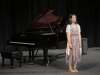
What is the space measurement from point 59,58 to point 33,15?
2814 millimetres

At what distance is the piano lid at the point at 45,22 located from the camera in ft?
19.4

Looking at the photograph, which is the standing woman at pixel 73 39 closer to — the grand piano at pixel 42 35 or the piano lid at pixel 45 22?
the grand piano at pixel 42 35

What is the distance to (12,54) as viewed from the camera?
546 centimetres

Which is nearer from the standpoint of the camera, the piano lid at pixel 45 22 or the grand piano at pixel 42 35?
the grand piano at pixel 42 35

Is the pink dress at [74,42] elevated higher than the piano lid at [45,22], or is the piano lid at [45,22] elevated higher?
the piano lid at [45,22]

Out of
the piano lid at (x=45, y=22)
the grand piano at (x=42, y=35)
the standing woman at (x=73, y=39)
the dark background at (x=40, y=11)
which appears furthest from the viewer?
the dark background at (x=40, y=11)

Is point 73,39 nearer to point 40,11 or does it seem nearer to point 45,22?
point 45,22

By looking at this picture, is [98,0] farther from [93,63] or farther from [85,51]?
[93,63]

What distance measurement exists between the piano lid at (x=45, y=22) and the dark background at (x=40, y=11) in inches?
98.3

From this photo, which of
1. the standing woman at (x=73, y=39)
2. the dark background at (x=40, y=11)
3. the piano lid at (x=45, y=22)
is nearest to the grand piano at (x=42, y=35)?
the piano lid at (x=45, y=22)

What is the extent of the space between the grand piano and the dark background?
244 centimetres

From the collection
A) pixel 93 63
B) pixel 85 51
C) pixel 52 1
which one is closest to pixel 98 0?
pixel 52 1

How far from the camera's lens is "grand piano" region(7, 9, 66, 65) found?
5520 millimetres

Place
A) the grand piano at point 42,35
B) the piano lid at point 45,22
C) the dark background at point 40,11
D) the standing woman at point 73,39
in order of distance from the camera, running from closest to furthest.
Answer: the standing woman at point 73,39
the grand piano at point 42,35
the piano lid at point 45,22
the dark background at point 40,11
